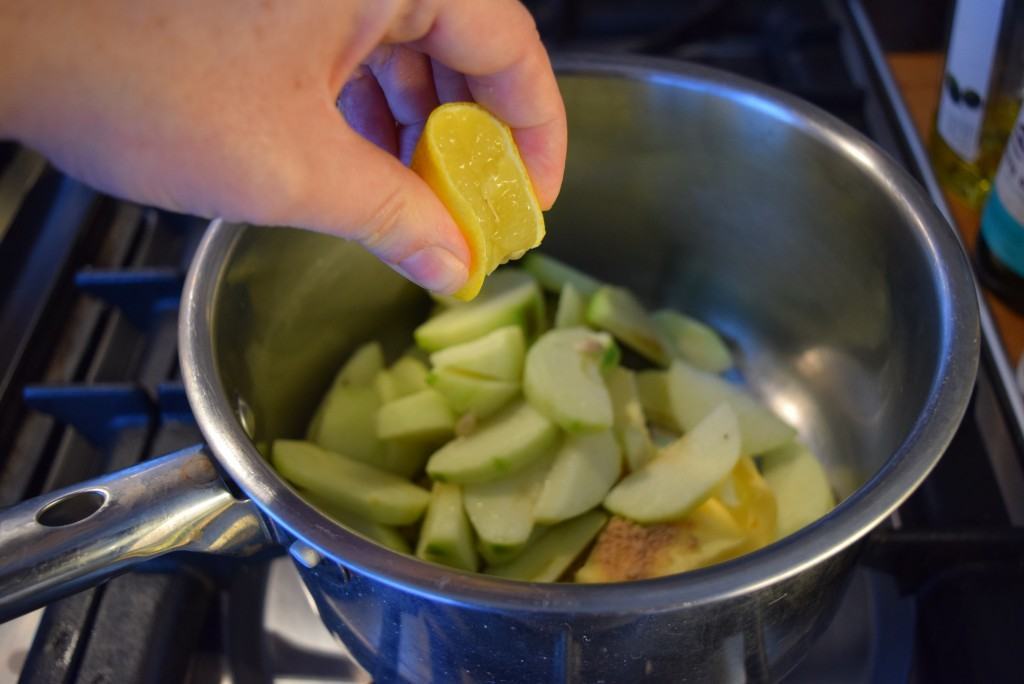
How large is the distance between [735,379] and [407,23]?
A: 65 centimetres

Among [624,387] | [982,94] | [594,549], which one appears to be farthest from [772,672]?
[982,94]

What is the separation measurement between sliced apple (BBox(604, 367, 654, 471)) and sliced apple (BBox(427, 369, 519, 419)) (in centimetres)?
11

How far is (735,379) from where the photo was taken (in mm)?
1052

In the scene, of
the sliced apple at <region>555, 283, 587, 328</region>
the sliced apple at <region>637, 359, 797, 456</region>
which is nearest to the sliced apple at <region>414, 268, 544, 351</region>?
the sliced apple at <region>555, 283, 587, 328</region>

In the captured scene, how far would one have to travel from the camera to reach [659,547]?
75 centimetres

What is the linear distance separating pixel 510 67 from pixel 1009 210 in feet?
1.92

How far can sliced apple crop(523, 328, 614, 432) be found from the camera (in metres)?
0.80

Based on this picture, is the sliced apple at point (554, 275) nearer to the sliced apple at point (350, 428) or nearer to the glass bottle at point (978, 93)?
the sliced apple at point (350, 428)

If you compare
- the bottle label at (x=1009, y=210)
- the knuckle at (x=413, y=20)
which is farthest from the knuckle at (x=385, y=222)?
the bottle label at (x=1009, y=210)

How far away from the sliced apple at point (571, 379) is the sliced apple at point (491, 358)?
0.06 ft

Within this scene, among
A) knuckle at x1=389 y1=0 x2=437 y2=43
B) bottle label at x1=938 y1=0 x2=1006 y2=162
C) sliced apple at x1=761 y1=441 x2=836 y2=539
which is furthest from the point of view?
bottle label at x1=938 y1=0 x2=1006 y2=162

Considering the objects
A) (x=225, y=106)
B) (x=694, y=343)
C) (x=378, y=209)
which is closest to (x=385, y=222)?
(x=378, y=209)

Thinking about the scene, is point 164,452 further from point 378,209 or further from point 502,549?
point 378,209

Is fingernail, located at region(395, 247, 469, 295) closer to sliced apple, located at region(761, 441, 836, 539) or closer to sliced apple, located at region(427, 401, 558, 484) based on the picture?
sliced apple, located at region(427, 401, 558, 484)
